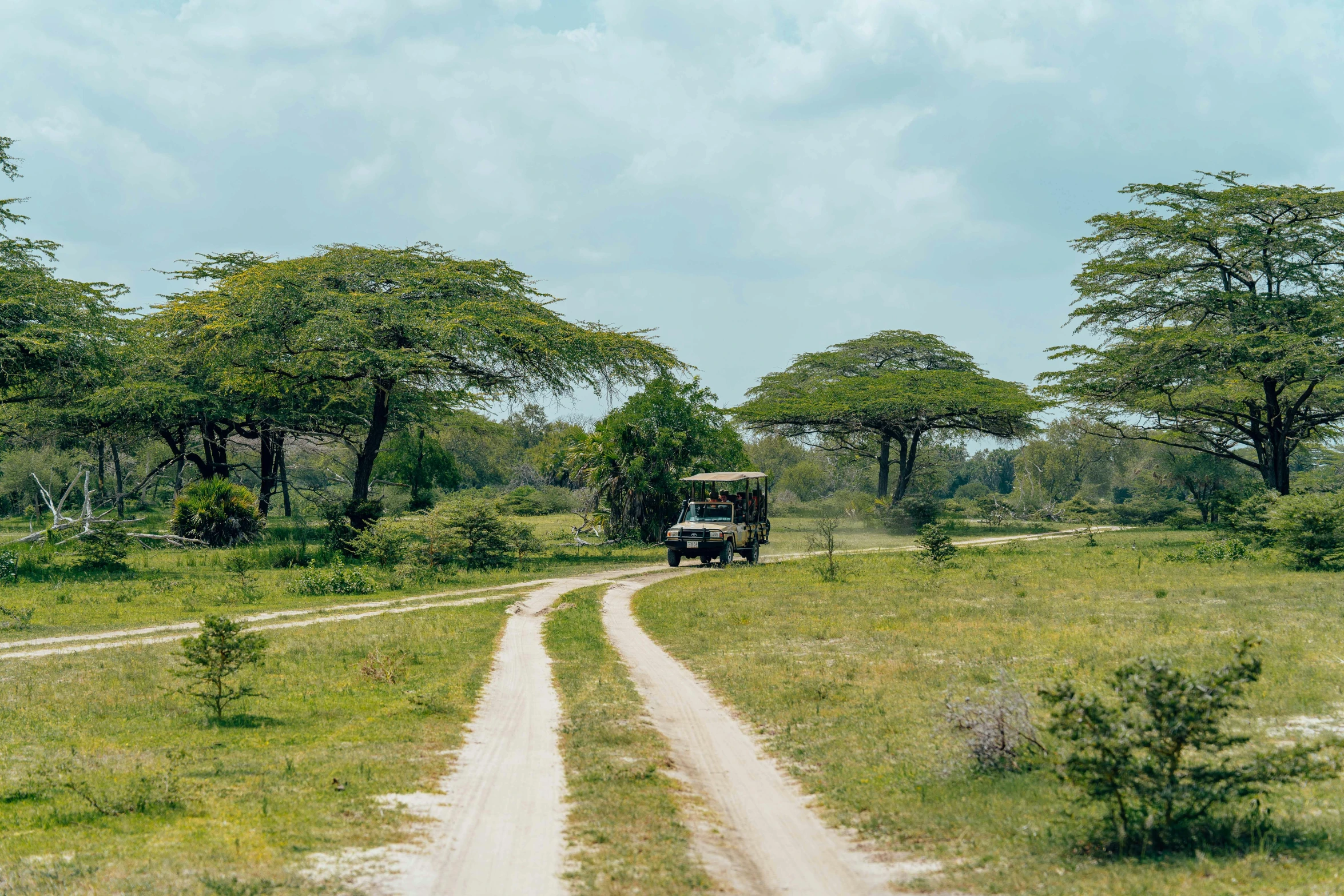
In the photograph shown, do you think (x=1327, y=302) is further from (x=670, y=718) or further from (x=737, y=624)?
(x=670, y=718)

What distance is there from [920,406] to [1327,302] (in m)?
20.0

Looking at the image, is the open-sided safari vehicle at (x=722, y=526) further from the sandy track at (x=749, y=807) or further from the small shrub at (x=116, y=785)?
the small shrub at (x=116, y=785)

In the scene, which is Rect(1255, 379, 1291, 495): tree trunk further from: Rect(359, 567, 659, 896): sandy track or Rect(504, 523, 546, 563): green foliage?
Rect(359, 567, 659, 896): sandy track

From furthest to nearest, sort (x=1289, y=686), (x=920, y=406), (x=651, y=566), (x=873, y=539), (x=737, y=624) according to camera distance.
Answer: (x=920, y=406), (x=873, y=539), (x=651, y=566), (x=737, y=624), (x=1289, y=686)

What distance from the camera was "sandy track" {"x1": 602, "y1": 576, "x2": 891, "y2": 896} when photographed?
20.7ft

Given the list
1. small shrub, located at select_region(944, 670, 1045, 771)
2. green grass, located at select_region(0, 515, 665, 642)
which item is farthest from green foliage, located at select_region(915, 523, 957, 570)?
small shrub, located at select_region(944, 670, 1045, 771)

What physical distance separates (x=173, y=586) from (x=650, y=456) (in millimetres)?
19777

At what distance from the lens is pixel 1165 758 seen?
6.71 metres

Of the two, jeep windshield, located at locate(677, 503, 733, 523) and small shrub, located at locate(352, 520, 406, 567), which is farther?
jeep windshield, located at locate(677, 503, 733, 523)

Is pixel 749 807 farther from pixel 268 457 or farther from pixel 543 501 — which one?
pixel 543 501

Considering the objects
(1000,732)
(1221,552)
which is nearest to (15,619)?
(1000,732)

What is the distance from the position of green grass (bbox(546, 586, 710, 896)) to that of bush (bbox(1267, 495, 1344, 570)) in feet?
61.3

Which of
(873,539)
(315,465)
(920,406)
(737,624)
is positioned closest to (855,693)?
(737,624)

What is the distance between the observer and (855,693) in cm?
1169
